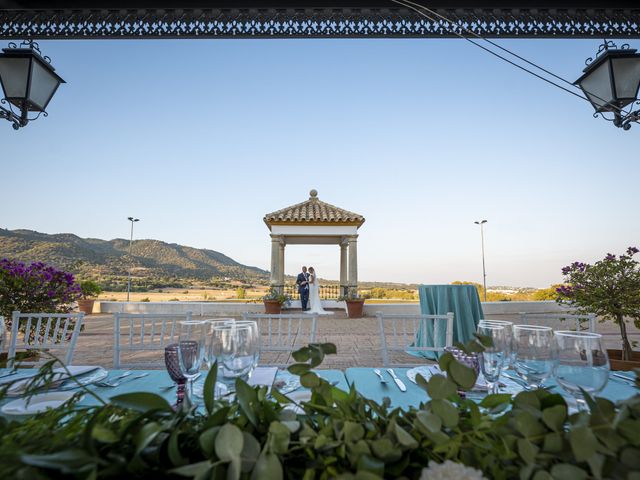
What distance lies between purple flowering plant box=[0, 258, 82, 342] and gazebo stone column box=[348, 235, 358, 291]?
8.61 metres

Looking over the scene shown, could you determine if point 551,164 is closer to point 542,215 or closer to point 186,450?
point 542,215

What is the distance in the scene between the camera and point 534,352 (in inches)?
38.4

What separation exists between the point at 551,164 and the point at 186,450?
12.9 m

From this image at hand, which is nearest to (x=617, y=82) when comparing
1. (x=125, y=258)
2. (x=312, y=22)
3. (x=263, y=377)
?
(x=312, y=22)

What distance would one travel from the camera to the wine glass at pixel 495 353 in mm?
1078

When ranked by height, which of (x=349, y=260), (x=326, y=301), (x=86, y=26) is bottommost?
(x=326, y=301)

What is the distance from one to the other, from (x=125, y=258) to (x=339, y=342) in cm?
2403

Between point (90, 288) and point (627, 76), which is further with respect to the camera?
point (90, 288)

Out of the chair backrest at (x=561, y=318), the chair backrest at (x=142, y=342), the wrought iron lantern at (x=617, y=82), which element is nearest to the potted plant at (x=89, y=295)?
the chair backrest at (x=142, y=342)

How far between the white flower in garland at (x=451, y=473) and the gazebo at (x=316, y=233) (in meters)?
11.5

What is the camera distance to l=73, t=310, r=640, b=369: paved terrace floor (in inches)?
199

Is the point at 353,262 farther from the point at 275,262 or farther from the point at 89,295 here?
the point at 89,295

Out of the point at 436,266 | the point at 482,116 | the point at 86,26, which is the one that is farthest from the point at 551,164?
the point at 86,26

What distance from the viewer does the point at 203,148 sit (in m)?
13.0
